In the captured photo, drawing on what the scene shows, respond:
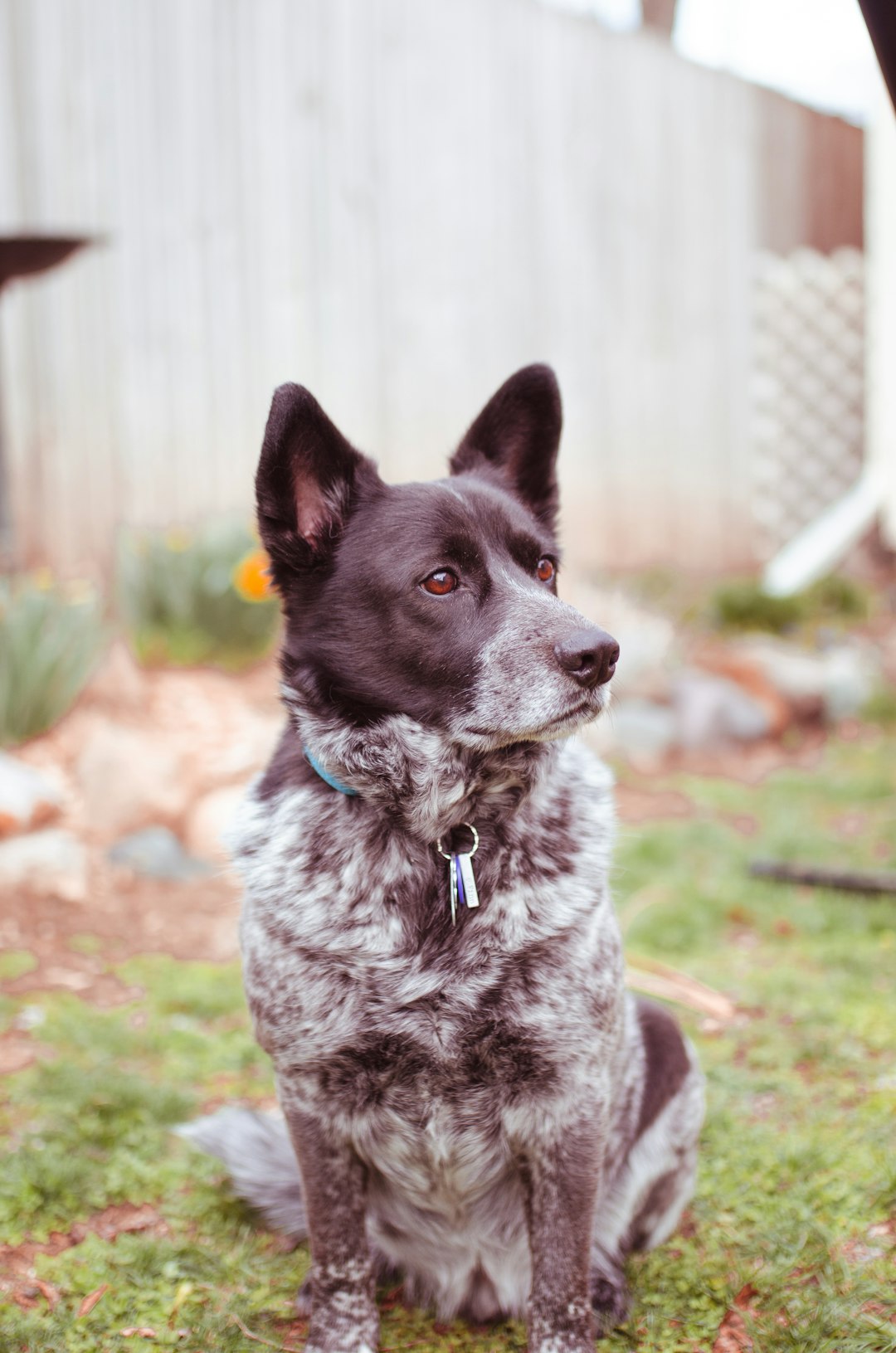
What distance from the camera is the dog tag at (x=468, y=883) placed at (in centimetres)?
174

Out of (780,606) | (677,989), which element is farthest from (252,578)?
(780,606)

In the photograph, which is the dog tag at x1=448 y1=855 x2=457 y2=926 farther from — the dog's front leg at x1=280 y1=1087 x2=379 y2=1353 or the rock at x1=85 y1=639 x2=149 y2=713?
the rock at x1=85 y1=639 x2=149 y2=713

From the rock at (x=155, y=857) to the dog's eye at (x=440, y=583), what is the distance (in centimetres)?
257

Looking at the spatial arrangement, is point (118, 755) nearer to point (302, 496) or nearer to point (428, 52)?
point (302, 496)

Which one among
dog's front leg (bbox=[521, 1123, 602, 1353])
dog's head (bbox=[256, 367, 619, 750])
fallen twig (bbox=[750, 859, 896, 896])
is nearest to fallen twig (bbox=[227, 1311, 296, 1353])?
dog's front leg (bbox=[521, 1123, 602, 1353])

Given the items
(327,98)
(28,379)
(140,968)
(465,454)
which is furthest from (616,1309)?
(327,98)

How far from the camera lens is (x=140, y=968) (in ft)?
11.3

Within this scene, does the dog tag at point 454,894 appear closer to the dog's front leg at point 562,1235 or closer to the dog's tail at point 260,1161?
the dog's front leg at point 562,1235

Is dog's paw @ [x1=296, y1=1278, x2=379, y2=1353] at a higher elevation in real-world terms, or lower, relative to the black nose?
lower

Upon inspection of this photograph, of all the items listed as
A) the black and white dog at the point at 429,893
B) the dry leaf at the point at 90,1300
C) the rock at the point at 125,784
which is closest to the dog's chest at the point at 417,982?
the black and white dog at the point at 429,893

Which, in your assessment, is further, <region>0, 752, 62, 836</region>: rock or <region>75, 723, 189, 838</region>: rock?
<region>75, 723, 189, 838</region>: rock

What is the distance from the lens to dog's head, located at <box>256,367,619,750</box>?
1.73 m

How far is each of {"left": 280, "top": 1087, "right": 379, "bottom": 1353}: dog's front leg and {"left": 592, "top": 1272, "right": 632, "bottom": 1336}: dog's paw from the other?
1.31ft

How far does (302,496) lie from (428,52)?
17.4 feet
